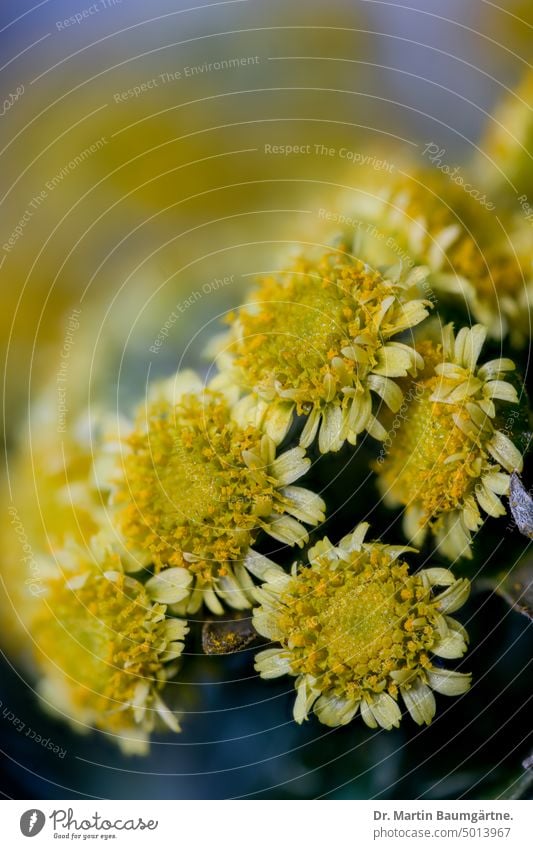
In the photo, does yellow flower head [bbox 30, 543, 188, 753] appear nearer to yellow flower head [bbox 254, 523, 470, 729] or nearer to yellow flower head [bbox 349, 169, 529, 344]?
yellow flower head [bbox 254, 523, 470, 729]

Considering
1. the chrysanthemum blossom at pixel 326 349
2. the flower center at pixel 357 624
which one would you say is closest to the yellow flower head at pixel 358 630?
the flower center at pixel 357 624

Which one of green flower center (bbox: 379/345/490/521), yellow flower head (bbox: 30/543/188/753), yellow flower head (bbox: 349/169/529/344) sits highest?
yellow flower head (bbox: 349/169/529/344)

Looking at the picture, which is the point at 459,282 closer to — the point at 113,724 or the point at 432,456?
the point at 432,456

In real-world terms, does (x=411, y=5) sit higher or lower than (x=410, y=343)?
higher

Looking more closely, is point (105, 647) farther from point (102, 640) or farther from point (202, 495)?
point (202, 495)

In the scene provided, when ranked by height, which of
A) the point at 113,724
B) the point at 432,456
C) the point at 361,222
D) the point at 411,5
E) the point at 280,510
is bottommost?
the point at 113,724

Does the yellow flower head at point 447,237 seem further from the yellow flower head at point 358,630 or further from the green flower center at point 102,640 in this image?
the green flower center at point 102,640

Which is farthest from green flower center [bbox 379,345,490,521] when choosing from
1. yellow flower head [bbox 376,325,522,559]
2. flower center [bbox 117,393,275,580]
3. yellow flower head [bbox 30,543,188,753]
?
yellow flower head [bbox 30,543,188,753]
